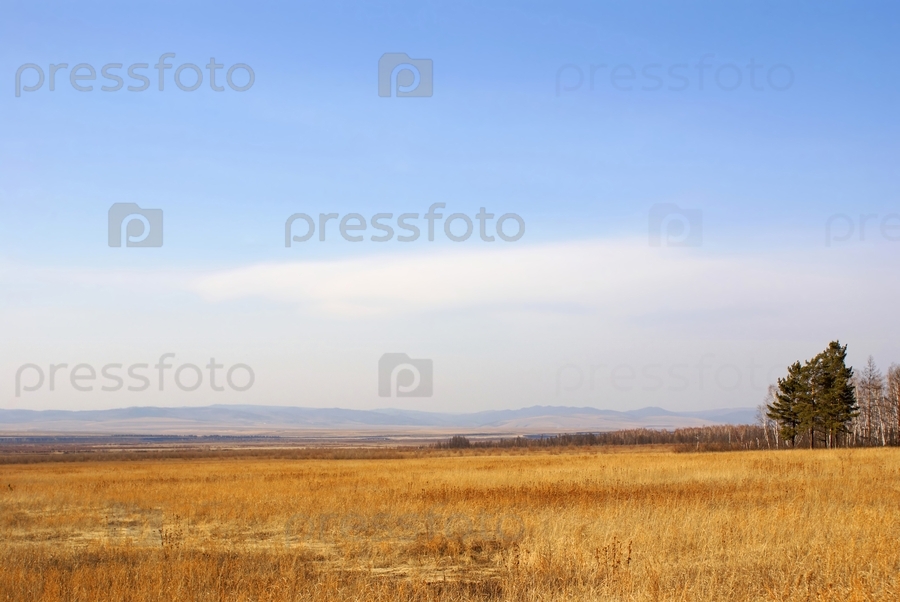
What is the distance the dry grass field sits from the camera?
32.4 feet

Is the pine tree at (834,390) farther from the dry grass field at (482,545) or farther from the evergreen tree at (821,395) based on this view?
the dry grass field at (482,545)

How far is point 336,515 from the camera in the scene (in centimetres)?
1884

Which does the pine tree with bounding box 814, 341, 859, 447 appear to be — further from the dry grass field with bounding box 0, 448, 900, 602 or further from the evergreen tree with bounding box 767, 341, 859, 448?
the dry grass field with bounding box 0, 448, 900, 602

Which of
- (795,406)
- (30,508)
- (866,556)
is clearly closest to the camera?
(866,556)

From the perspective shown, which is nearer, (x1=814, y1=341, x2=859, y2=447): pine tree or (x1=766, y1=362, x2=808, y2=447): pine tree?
(x1=814, y1=341, x2=859, y2=447): pine tree

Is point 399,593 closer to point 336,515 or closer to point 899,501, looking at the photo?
point 336,515

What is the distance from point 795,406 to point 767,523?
59294mm

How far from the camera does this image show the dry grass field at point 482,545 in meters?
9.87

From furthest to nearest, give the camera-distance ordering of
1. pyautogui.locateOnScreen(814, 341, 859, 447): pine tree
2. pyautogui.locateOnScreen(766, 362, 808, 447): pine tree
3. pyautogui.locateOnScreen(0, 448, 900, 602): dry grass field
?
pyautogui.locateOnScreen(766, 362, 808, 447): pine tree
pyautogui.locateOnScreen(814, 341, 859, 447): pine tree
pyautogui.locateOnScreen(0, 448, 900, 602): dry grass field

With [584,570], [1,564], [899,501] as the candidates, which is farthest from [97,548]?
[899,501]

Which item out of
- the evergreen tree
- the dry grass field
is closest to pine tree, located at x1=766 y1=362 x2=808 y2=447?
the evergreen tree

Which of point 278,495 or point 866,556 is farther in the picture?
point 278,495

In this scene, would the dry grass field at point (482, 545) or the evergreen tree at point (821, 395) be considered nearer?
the dry grass field at point (482, 545)

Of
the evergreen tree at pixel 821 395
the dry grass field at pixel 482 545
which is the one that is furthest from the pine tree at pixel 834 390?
the dry grass field at pixel 482 545
